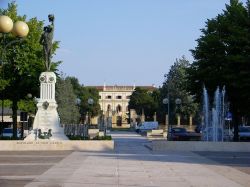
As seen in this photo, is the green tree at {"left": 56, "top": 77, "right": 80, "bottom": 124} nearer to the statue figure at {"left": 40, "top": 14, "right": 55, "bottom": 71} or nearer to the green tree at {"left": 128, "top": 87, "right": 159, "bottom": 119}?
the statue figure at {"left": 40, "top": 14, "right": 55, "bottom": 71}

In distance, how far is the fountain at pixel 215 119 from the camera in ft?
130

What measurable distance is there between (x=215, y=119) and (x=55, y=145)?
498 inches

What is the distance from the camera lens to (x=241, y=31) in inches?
1666

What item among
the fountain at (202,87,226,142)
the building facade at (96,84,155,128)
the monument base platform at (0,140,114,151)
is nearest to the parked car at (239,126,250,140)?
the fountain at (202,87,226,142)

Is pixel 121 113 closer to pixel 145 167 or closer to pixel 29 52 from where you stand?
pixel 29 52

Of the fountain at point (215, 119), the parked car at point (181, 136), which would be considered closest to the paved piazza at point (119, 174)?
the fountain at point (215, 119)

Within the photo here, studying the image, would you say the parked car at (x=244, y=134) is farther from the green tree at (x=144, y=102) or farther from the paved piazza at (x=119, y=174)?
the green tree at (x=144, y=102)

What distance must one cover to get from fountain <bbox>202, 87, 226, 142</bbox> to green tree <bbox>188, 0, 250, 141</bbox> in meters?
1.09

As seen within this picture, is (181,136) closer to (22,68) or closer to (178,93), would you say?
(22,68)

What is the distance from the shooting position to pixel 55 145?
33.3 meters

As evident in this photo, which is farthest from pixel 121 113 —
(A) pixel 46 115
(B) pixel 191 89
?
(A) pixel 46 115

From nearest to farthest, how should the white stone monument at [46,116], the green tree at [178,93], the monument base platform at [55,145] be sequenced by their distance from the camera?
the monument base platform at [55,145] → the white stone monument at [46,116] → the green tree at [178,93]

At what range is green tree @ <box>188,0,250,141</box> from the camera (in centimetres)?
4178

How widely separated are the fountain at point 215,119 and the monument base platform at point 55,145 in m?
9.09
